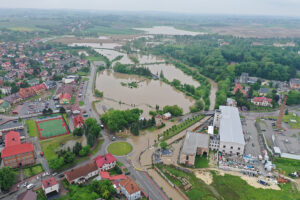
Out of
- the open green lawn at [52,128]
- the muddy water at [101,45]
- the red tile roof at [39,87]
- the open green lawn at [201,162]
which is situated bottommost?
the open green lawn at [201,162]

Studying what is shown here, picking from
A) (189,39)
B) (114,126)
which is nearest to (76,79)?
(114,126)

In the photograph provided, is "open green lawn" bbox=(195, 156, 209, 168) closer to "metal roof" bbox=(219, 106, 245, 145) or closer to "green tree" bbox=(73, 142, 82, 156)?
"metal roof" bbox=(219, 106, 245, 145)

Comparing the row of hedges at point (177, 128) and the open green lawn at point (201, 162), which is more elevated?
the row of hedges at point (177, 128)

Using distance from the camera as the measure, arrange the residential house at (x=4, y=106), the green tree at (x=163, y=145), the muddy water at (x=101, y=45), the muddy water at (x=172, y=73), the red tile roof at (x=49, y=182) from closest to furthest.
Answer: the red tile roof at (x=49, y=182), the green tree at (x=163, y=145), the residential house at (x=4, y=106), the muddy water at (x=172, y=73), the muddy water at (x=101, y=45)

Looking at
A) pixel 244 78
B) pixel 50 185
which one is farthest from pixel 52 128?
→ pixel 244 78

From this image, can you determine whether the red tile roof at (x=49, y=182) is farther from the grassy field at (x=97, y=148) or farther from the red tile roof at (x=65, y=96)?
the red tile roof at (x=65, y=96)

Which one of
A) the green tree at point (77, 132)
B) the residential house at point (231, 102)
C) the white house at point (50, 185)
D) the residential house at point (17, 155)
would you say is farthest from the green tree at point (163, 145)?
the residential house at point (231, 102)
